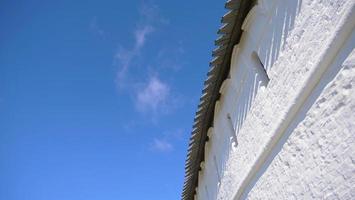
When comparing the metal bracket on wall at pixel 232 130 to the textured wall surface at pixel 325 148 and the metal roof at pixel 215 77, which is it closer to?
the metal roof at pixel 215 77

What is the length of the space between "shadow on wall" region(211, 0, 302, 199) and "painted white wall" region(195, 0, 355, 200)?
0.01 meters

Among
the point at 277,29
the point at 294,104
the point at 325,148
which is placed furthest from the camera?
the point at 277,29

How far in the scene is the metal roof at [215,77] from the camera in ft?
16.2

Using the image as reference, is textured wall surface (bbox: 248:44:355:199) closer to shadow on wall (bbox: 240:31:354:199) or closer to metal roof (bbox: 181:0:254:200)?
shadow on wall (bbox: 240:31:354:199)

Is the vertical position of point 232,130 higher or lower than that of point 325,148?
higher

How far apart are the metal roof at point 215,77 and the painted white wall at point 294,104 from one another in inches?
5.1

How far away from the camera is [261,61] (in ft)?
15.5

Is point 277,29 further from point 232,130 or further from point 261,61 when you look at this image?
point 232,130

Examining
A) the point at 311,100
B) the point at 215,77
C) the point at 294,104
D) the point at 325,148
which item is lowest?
the point at 325,148

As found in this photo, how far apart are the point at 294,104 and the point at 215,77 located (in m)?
2.31

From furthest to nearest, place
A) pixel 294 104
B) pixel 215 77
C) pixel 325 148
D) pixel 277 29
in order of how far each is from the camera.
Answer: pixel 215 77 < pixel 277 29 < pixel 294 104 < pixel 325 148

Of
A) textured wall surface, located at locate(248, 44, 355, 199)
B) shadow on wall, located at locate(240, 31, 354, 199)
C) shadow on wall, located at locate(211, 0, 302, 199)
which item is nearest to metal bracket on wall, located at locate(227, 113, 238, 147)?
shadow on wall, located at locate(211, 0, 302, 199)

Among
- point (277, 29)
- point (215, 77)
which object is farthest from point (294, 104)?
point (215, 77)

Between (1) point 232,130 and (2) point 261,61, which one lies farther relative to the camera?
(1) point 232,130
